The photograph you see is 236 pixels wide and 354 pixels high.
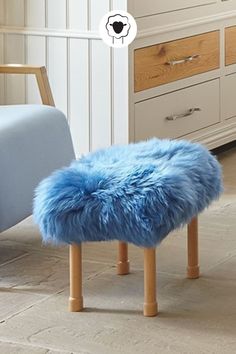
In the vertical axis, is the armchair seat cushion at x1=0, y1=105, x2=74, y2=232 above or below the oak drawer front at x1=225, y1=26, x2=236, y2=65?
below

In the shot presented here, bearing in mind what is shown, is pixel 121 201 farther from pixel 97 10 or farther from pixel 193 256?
pixel 97 10

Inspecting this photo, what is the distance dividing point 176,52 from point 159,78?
16 centimetres

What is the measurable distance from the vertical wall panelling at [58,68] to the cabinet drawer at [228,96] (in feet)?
2.82

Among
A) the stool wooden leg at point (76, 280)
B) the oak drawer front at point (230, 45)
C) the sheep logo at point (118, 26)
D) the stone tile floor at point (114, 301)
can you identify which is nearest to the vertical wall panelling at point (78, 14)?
the sheep logo at point (118, 26)

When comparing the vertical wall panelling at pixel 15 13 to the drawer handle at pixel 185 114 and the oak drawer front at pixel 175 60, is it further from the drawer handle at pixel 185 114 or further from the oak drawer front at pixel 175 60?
the drawer handle at pixel 185 114

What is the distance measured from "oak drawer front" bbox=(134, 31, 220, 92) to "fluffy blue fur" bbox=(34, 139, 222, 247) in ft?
4.19

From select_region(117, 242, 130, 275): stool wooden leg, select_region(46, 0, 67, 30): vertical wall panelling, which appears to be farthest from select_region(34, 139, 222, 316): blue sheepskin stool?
select_region(46, 0, 67, 30): vertical wall panelling

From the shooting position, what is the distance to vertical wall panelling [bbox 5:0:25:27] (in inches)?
154

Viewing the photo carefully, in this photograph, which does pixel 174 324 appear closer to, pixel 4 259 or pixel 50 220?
pixel 50 220

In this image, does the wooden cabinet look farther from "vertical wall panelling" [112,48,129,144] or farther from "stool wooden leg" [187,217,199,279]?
"stool wooden leg" [187,217,199,279]

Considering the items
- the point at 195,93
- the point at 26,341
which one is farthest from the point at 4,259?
the point at 195,93

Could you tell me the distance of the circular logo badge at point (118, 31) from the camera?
3.62 m

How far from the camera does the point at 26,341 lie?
2270 mm

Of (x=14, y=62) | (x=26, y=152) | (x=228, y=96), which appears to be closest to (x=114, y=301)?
(x=26, y=152)
